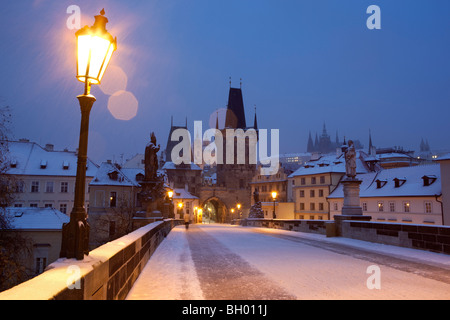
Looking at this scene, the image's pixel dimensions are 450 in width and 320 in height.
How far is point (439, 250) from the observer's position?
33.3ft

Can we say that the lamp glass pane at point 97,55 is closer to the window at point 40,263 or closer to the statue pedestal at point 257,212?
the window at point 40,263

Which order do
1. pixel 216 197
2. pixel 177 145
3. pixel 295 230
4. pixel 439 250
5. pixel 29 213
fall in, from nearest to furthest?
1. pixel 439 250
2. pixel 295 230
3. pixel 29 213
4. pixel 216 197
5. pixel 177 145

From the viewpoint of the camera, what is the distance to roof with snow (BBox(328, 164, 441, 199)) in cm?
4006

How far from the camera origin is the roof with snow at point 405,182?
40062 mm

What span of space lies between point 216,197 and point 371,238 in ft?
247

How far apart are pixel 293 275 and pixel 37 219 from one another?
101 feet

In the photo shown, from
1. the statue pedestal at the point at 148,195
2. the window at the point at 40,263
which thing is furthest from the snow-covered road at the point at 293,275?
the window at the point at 40,263

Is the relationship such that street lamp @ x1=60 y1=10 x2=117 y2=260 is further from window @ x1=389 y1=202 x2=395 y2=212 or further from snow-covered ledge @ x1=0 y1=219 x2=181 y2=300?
window @ x1=389 y1=202 x2=395 y2=212

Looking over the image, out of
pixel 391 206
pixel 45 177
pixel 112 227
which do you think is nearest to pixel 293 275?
pixel 391 206

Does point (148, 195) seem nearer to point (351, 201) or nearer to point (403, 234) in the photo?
point (351, 201)

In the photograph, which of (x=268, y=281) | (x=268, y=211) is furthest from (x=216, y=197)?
(x=268, y=281)

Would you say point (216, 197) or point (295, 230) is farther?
point (216, 197)
